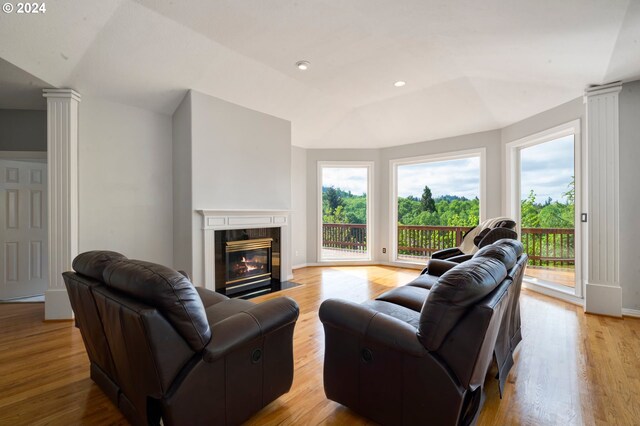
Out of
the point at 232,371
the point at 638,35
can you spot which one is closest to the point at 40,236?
the point at 232,371

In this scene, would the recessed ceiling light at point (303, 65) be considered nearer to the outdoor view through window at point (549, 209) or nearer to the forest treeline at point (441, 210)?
the forest treeline at point (441, 210)

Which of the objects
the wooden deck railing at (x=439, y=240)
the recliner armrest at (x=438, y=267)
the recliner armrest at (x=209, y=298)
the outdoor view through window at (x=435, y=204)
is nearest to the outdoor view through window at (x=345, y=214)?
the wooden deck railing at (x=439, y=240)

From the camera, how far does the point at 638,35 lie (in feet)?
A: 8.08

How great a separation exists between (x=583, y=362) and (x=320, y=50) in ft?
12.2

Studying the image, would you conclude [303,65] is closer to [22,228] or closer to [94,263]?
[94,263]

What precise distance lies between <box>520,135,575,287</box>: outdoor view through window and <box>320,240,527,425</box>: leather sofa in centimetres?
316

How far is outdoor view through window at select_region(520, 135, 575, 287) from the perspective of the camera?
13.0 feet

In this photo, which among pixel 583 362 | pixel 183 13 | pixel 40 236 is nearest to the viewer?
pixel 583 362

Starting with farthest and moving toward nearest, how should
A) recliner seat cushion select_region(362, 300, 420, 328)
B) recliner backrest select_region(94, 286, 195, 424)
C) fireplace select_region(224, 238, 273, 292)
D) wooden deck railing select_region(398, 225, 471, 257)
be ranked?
wooden deck railing select_region(398, 225, 471, 257) < fireplace select_region(224, 238, 273, 292) < recliner seat cushion select_region(362, 300, 420, 328) < recliner backrest select_region(94, 286, 195, 424)

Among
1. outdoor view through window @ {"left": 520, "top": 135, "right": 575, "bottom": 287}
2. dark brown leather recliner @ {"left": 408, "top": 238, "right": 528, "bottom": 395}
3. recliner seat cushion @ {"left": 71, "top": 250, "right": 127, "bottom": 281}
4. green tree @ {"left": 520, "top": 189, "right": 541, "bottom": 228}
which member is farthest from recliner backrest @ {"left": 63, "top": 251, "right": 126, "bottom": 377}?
green tree @ {"left": 520, "top": 189, "right": 541, "bottom": 228}

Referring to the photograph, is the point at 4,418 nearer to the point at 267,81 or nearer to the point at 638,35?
the point at 267,81

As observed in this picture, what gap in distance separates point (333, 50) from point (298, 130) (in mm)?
2234

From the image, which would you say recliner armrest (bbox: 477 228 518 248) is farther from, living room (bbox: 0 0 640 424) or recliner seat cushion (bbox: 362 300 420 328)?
recliner seat cushion (bbox: 362 300 420 328)

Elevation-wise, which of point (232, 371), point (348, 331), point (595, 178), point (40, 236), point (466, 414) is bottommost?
point (466, 414)
